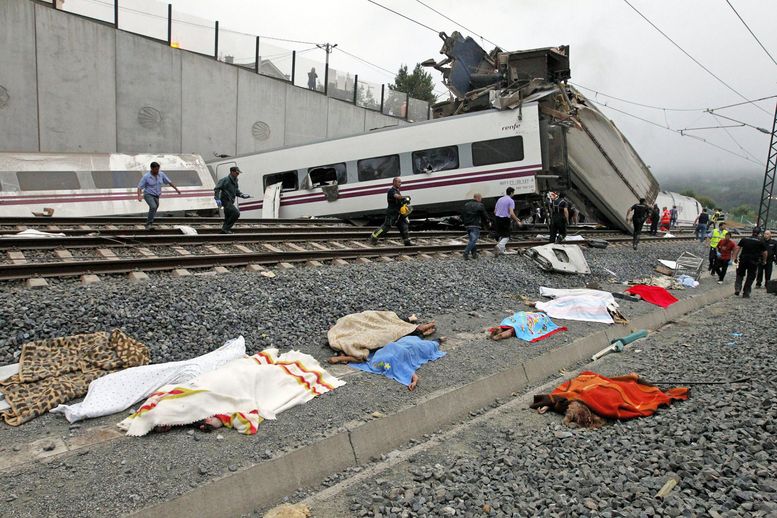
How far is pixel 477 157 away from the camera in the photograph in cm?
1502

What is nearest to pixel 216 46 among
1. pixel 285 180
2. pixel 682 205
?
pixel 285 180

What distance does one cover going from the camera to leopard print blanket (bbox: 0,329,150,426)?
400cm

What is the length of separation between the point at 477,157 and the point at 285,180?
6.92 metres

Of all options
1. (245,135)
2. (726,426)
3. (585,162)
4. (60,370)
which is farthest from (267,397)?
(245,135)

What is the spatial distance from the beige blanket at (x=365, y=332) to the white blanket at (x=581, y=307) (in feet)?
10.5

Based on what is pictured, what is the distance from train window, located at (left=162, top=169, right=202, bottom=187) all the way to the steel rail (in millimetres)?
→ 11425

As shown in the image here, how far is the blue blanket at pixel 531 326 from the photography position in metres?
7.20

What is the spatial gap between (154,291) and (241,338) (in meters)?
1.55

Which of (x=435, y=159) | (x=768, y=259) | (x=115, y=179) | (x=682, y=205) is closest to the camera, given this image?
(x=768, y=259)

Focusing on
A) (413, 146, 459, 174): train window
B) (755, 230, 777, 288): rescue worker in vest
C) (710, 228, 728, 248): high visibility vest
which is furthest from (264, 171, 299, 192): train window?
(755, 230, 777, 288): rescue worker in vest

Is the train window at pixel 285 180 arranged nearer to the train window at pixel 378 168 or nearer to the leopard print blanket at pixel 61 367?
the train window at pixel 378 168

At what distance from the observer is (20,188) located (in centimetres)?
1573

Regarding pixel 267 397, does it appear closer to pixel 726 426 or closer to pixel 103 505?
pixel 103 505

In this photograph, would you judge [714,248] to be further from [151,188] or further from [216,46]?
[216,46]
